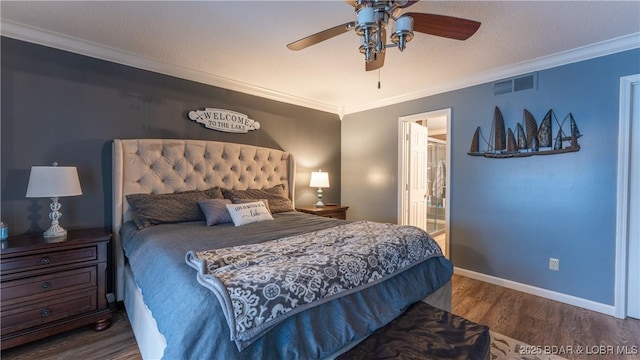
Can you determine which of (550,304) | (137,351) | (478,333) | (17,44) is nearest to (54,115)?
(17,44)

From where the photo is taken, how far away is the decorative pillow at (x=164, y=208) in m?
2.36

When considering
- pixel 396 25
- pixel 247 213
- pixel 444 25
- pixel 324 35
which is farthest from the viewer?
pixel 247 213

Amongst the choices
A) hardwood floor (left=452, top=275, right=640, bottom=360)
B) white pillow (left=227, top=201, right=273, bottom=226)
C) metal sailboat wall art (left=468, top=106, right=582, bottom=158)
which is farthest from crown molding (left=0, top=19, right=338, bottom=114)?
hardwood floor (left=452, top=275, right=640, bottom=360)

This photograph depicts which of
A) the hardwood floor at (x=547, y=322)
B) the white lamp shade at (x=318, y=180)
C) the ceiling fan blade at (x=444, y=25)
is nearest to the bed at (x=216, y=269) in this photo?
the white lamp shade at (x=318, y=180)

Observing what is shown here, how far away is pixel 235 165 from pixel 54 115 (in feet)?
5.29

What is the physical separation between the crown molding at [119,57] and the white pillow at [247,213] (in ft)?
5.15

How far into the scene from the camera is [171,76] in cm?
295

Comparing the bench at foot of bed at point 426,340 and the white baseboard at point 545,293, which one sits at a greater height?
the bench at foot of bed at point 426,340

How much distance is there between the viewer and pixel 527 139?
2861 millimetres

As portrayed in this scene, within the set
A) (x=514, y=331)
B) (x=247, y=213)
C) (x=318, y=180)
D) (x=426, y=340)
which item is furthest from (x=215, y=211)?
(x=514, y=331)

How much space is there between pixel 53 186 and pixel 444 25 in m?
2.89

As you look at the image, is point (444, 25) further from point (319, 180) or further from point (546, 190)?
point (319, 180)

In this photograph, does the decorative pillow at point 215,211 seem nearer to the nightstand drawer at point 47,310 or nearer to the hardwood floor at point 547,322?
the nightstand drawer at point 47,310

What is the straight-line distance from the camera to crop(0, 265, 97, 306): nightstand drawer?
5.99ft
